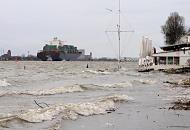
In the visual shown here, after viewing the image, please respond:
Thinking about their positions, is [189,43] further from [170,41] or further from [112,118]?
[112,118]

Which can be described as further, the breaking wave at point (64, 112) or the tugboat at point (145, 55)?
the tugboat at point (145, 55)

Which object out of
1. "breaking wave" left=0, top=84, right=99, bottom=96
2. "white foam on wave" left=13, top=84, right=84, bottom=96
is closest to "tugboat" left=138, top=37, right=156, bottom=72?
"breaking wave" left=0, top=84, right=99, bottom=96

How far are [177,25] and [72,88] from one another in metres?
76.1

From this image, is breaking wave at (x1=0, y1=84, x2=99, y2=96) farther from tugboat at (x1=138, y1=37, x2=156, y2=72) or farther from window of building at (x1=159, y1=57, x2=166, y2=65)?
tugboat at (x1=138, y1=37, x2=156, y2=72)

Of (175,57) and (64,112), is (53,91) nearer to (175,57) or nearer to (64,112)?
(64,112)

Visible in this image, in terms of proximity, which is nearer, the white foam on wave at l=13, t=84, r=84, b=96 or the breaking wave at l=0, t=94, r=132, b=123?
the breaking wave at l=0, t=94, r=132, b=123

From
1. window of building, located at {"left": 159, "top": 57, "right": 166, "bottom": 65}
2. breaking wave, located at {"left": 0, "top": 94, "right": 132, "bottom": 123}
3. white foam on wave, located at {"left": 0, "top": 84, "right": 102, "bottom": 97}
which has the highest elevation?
window of building, located at {"left": 159, "top": 57, "right": 166, "bottom": 65}

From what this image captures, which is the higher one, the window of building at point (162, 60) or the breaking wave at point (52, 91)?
the window of building at point (162, 60)

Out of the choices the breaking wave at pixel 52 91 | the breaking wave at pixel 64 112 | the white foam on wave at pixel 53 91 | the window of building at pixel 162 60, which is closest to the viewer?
the breaking wave at pixel 64 112

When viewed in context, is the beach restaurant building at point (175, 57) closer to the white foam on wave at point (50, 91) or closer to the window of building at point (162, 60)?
the window of building at point (162, 60)

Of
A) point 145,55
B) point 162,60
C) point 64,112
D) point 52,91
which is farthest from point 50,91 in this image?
point 145,55

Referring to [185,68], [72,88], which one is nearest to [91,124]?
[72,88]

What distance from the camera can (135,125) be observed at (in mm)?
15086

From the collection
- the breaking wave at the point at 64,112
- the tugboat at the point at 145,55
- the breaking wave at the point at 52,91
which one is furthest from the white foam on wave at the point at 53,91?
the tugboat at the point at 145,55
